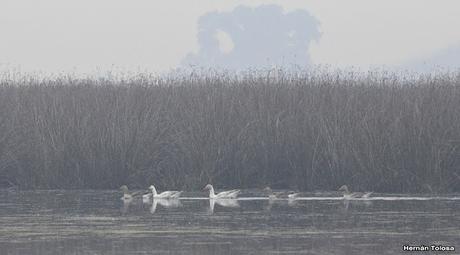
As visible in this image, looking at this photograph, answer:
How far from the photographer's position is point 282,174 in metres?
21.8

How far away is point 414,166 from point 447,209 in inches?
134

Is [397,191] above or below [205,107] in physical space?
below

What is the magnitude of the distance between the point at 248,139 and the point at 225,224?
248 inches

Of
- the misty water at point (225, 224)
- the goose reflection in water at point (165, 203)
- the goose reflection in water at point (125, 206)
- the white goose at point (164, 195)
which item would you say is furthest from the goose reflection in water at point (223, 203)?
the goose reflection in water at point (125, 206)

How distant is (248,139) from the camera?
A: 22.0m

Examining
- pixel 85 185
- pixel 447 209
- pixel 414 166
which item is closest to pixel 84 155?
pixel 85 185

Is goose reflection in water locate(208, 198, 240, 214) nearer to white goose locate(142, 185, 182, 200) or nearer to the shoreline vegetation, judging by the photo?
white goose locate(142, 185, 182, 200)

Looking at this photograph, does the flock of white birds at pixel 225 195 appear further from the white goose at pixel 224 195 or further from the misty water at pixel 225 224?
the misty water at pixel 225 224

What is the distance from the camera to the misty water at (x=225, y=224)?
13.4m

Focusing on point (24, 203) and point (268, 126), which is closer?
point (24, 203)

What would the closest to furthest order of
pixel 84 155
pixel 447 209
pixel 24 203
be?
pixel 447 209, pixel 24 203, pixel 84 155

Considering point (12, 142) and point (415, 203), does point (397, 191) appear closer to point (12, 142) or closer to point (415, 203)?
point (415, 203)

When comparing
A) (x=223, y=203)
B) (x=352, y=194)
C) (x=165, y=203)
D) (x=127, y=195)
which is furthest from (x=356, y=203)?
(x=127, y=195)

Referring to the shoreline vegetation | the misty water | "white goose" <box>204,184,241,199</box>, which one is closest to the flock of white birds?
"white goose" <box>204,184,241,199</box>
